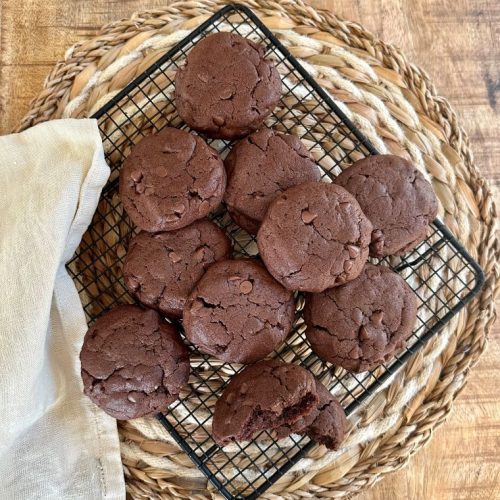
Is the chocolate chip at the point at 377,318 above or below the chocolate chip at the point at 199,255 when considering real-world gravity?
below

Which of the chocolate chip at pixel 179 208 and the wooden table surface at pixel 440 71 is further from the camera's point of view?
the wooden table surface at pixel 440 71

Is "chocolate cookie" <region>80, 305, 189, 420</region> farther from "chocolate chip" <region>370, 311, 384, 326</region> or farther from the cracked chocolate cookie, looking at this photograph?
"chocolate chip" <region>370, 311, 384, 326</region>

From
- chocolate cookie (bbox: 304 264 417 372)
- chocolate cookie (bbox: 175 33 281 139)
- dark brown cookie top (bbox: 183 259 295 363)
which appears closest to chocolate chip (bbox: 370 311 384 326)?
chocolate cookie (bbox: 304 264 417 372)

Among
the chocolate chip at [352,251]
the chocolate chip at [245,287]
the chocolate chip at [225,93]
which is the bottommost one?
the chocolate chip at [245,287]

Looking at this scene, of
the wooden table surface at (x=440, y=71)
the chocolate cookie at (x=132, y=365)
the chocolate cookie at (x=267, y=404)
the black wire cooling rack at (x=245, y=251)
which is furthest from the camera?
the wooden table surface at (x=440, y=71)

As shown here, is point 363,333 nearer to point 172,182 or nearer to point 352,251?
point 352,251

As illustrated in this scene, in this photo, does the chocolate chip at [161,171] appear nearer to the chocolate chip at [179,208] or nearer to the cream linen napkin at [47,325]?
the chocolate chip at [179,208]

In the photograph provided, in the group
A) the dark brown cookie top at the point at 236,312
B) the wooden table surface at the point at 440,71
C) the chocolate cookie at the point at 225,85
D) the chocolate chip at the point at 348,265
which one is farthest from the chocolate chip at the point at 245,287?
the wooden table surface at the point at 440,71

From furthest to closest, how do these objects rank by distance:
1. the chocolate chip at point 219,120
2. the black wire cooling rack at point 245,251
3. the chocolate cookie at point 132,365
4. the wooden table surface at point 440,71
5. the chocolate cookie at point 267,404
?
the wooden table surface at point 440,71
the black wire cooling rack at point 245,251
the chocolate chip at point 219,120
the chocolate cookie at point 132,365
the chocolate cookie at point 267,404
